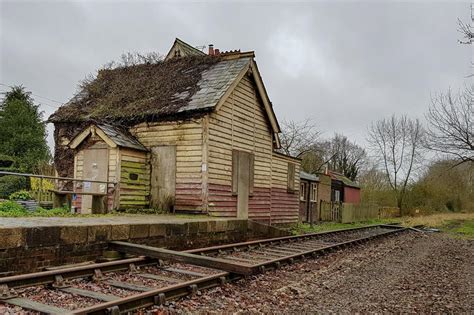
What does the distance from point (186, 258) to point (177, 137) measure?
8.58 meters

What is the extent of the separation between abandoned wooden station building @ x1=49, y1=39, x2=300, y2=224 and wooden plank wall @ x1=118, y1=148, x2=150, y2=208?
4cm

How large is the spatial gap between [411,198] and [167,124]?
35488 millimetres

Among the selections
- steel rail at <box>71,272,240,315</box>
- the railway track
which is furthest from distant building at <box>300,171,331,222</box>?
steel rail at <box>71,272,240,315</box>

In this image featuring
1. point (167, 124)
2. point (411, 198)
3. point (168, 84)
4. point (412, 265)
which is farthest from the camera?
point (411, 198)

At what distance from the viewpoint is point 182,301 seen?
5949 mm

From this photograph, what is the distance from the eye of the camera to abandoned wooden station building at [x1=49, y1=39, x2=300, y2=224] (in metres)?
15.2

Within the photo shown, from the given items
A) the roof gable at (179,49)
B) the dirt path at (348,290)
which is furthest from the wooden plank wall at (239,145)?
the roof gable at (179,49)

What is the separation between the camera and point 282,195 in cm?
2194

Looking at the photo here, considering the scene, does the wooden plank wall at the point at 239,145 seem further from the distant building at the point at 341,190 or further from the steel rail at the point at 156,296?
the distant building at the point at 341,190

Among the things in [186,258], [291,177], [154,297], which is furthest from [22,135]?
[154,297]

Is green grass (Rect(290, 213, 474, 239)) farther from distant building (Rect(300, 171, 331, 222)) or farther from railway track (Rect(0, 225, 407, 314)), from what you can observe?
railway track (Rect(0, 225, 407, 314))

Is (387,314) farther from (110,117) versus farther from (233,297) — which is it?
(110,117)

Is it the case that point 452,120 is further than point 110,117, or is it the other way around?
point 452,120

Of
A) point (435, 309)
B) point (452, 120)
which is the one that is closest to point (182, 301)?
point (435, 309)
